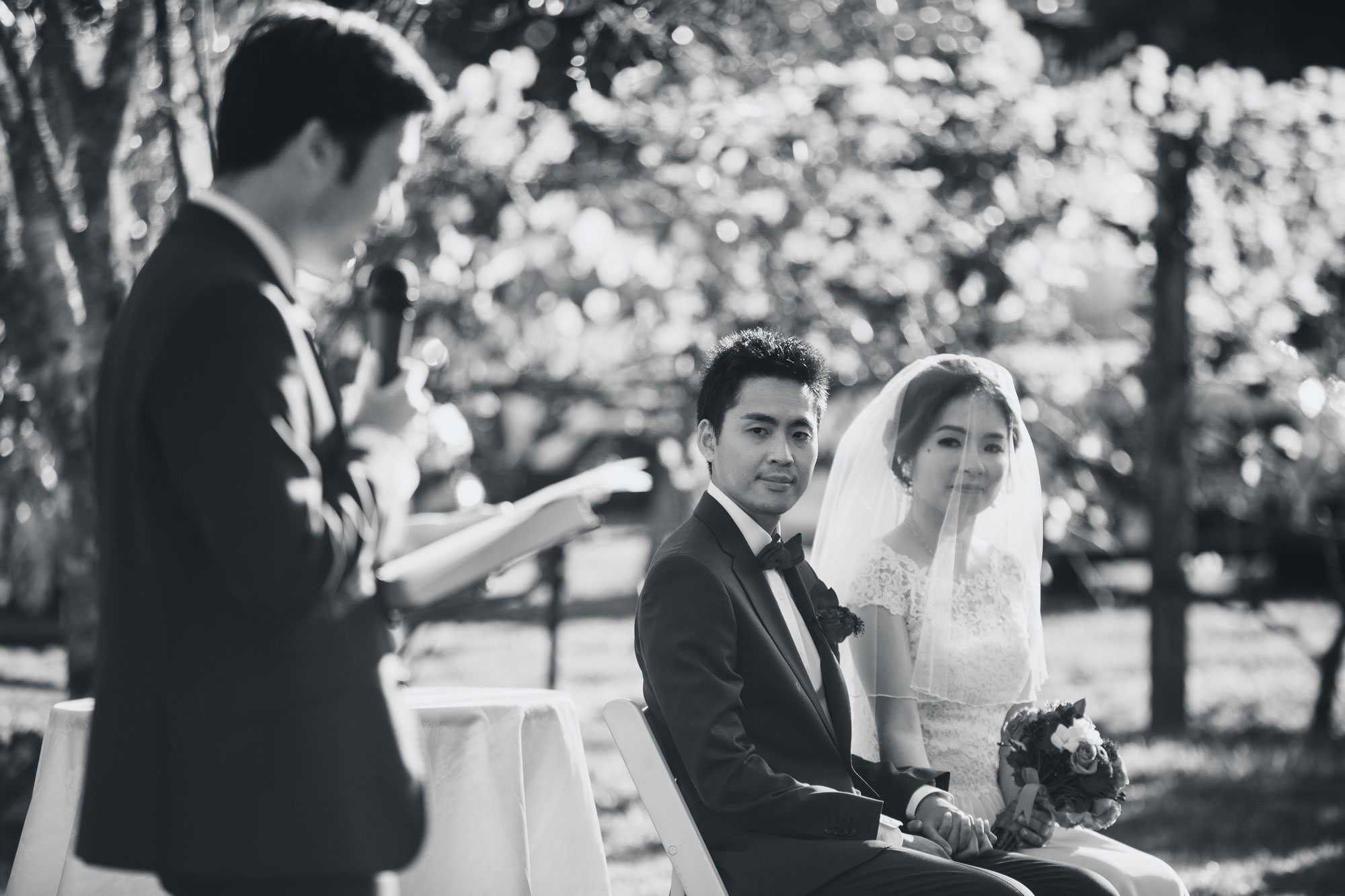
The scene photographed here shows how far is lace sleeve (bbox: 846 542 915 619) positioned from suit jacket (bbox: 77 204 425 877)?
1.85m

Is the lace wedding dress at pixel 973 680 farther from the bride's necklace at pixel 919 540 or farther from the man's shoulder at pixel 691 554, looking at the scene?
the man's shoulder at pixel 691 554

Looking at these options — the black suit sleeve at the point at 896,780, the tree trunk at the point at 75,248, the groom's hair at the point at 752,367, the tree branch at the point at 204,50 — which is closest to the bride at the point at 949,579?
the black suit sleeve at the point at 896,780

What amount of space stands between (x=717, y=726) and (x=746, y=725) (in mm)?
189

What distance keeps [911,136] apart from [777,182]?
0.78 metres

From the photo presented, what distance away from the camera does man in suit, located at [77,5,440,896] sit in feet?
5.04

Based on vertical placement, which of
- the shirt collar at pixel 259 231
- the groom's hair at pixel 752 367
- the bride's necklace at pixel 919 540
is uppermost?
the shirt collar at pixel 259 231

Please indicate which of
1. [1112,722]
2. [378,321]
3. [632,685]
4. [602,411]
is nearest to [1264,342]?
[1112,722]

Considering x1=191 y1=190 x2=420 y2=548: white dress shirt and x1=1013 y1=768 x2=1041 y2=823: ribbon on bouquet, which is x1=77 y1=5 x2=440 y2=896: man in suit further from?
x1=1013 y1=768 x2=1041 y2=823: ribbon on bouquet

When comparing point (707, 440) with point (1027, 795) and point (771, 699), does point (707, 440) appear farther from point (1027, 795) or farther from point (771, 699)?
point (1027, 795)

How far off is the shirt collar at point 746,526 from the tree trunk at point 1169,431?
6151 mm

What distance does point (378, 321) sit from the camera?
1.66 m

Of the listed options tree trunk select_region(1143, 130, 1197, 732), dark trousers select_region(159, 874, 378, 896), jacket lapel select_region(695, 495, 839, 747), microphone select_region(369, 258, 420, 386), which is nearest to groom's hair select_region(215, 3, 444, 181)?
microphone select_region(369, 258, 420, 386)

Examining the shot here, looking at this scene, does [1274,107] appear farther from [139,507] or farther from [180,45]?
[139,507]

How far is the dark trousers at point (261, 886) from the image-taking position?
62.2 inches
